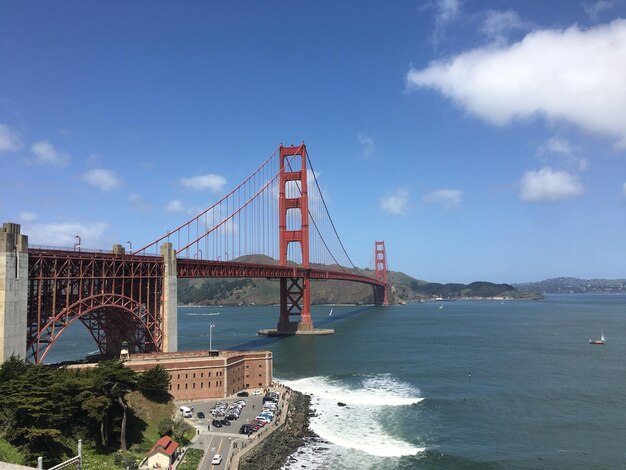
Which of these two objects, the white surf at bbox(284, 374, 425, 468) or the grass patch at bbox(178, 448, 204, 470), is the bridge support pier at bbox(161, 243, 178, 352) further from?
the grass patch at bbox(178, 448, 204, 470)

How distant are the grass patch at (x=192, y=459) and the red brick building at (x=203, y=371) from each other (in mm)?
9974

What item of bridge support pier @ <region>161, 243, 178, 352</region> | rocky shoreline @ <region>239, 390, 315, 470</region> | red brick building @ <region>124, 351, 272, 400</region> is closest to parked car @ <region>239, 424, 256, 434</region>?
rocky shoreline @ <region>239, 390, 315, 470</region>

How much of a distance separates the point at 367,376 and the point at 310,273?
40.2 m

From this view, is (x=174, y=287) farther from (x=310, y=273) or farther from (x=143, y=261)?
(x=310, y=273)

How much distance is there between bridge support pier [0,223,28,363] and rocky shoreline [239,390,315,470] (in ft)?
52.3

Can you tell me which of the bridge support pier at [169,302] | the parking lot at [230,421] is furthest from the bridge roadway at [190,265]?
the parking lot at [230,421]

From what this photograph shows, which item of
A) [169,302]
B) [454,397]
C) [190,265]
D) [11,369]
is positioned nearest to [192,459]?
[11,369]

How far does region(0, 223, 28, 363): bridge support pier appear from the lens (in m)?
31.5

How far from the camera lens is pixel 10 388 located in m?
25.4

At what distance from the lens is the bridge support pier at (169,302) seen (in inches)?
1832

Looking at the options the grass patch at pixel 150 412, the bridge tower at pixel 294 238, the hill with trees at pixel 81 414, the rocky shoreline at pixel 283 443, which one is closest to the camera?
the hill with trees at pixel 81 414

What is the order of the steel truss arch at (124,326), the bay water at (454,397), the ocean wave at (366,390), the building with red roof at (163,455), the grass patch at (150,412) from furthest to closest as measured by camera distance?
the steel truss arch at (124,326)
the ocean wave at (366,390)
the bay water at (454,397)
the grass patch at (150,412)
the building with red roof at (163,455)

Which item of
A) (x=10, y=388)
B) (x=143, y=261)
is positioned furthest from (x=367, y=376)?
(x=10, y=388)

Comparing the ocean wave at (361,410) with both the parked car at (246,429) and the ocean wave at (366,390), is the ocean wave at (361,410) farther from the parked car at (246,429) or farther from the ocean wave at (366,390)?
the parked car at (246,429)
